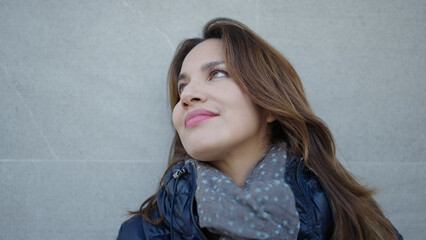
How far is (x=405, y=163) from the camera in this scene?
5.74 ft

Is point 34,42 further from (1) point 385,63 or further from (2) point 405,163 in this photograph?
(2) point 405,163

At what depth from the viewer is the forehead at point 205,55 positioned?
1.25m

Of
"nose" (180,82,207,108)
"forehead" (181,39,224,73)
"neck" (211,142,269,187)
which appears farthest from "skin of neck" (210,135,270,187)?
"forehead" (181,39,224,73)

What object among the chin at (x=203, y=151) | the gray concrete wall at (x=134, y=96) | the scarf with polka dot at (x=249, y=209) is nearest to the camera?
the scarf with polka dot at (x=249, y=209)

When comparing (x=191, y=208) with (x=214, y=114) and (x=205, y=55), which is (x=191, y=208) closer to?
(x=214, y=114)

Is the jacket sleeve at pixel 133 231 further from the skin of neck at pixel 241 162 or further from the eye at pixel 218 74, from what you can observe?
the eye at pixel 218 74

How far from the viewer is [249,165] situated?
1269mm

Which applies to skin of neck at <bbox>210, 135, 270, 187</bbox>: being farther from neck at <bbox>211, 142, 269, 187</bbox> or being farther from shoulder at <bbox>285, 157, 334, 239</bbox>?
shoulder at <bbox>285, 157, 334, 239</bbox>

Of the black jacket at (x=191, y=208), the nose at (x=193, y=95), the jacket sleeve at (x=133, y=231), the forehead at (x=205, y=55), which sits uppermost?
the forehead at (x=205, y=55)

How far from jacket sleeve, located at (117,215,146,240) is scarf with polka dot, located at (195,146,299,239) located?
12.3 inches

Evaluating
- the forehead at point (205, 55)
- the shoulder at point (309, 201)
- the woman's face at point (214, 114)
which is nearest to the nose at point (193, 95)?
the woman's face at point (214, 114)

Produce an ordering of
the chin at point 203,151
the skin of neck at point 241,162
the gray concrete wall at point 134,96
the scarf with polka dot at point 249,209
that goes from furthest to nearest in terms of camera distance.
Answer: the gray concrete wall at point 134,96 → the skin of neck at point 241,162 → the chin at point 203,151 → the scarf with polka dot at point 249,209

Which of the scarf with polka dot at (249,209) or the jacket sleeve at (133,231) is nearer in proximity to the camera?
the scarf with polka dot at (249,209)

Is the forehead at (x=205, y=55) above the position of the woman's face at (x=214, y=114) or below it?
above
